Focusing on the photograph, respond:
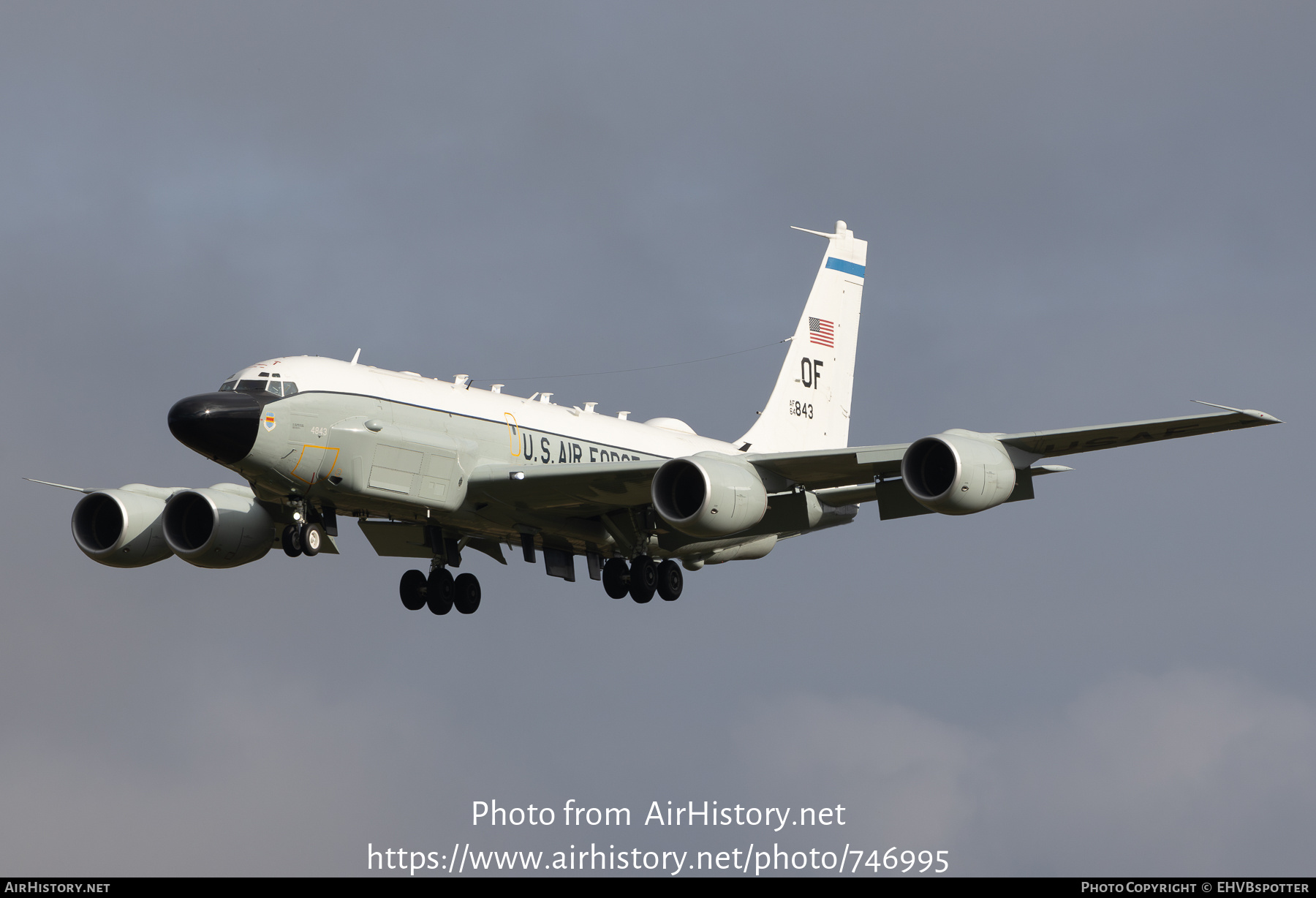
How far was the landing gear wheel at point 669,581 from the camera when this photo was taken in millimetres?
41406

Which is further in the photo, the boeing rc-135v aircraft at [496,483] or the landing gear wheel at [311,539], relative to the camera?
the landing gear wheel at [311,539]

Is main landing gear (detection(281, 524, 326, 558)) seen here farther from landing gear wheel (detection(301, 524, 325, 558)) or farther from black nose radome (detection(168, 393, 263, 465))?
black nose radome (detection(168, 393, 263, 465))

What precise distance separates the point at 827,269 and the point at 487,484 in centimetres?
1773

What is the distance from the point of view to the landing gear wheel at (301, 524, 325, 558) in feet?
117

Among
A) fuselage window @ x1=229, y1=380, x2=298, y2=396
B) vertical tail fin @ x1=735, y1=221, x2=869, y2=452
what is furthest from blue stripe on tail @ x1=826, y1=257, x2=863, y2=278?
fuselage window @ x1=229, y1=380, x2=298, y2=396

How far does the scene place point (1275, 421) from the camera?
31.5m

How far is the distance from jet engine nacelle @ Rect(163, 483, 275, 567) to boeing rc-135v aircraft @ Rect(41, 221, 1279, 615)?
39 millimetres

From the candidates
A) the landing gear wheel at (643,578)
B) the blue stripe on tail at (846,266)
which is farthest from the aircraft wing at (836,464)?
the blue stripe on tail at (846,266)

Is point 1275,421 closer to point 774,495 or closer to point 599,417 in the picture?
point 774,495

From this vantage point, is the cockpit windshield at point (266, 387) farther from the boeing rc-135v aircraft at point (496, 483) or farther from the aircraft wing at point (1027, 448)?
the aircraft wing at point (1027, 448)

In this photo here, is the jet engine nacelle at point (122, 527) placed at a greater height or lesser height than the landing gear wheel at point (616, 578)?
greater

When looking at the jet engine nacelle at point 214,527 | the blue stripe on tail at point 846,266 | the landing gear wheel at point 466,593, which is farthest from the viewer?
the blue stripe on tail at point 846,266

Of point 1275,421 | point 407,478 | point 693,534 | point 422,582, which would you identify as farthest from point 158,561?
point 1275,421

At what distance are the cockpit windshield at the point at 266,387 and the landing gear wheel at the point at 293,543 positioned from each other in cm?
299
